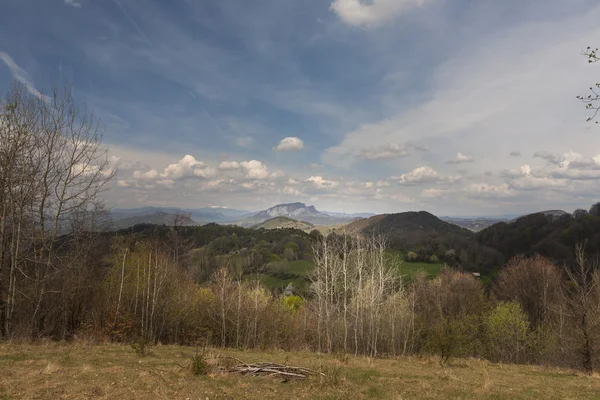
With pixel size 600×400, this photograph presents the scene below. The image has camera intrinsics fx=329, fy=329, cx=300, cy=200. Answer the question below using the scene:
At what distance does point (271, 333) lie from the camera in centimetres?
3200

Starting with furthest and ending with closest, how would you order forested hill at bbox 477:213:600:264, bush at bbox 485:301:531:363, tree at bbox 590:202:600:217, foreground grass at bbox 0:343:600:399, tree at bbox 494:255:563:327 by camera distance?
1. tree at bbox 590:202:600:217
2. forested hill at bbox 477:213:600:264
3. tree at bbox 494:255:563:327
4. bush at bbox 485:301:531:363
5. foreground grass at bbox 0:343:600:399

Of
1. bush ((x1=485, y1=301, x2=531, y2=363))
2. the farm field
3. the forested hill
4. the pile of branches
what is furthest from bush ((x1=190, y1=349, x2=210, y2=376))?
the forested hill

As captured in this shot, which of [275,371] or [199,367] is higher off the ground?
[199,367]

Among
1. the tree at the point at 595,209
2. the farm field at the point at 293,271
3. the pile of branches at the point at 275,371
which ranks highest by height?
the tree at the point at 595,209

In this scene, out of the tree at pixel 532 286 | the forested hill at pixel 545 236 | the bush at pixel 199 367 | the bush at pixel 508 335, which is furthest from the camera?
the forested hill at pixel 545 236

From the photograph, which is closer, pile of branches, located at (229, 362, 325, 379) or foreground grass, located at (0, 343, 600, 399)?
foreground grass, located at (0, 343, 600, 399)

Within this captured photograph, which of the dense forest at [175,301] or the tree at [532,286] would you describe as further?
the tree at [532,286]

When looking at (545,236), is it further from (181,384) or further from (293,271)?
(181,384)

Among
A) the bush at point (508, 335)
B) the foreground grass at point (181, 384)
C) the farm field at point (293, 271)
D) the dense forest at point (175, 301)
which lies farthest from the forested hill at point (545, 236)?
the foreground grass at point (181, 384)

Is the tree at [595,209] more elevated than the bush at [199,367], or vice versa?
the tree at [595,209]

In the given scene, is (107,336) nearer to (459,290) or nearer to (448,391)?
(448,391)

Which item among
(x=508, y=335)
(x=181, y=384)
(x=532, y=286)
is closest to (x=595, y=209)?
(x=532, y=286)

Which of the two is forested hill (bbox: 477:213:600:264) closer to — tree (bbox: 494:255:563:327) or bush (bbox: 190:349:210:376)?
tree (bbox: 494:255:563:327)

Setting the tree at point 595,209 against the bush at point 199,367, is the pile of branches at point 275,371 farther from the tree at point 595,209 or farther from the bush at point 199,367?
the tree at point 595,209
